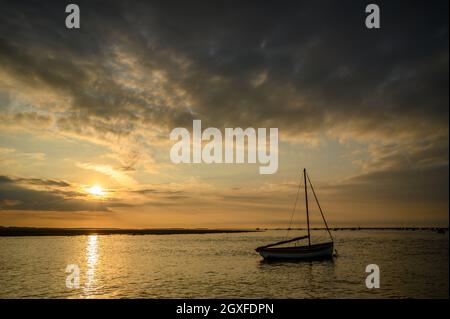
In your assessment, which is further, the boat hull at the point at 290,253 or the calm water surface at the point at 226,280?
the boat hull at the point at 290,253

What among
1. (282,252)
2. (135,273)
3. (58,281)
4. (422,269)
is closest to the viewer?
(58,281)

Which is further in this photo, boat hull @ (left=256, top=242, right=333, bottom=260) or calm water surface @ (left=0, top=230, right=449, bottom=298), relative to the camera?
boat hull @ (left=256, top=242, right=333, bottom=260)

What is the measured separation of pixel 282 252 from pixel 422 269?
2081 cm

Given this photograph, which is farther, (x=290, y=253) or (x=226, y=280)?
(x=290, y=253)

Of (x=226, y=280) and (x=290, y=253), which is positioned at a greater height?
(x=290, y=253)
